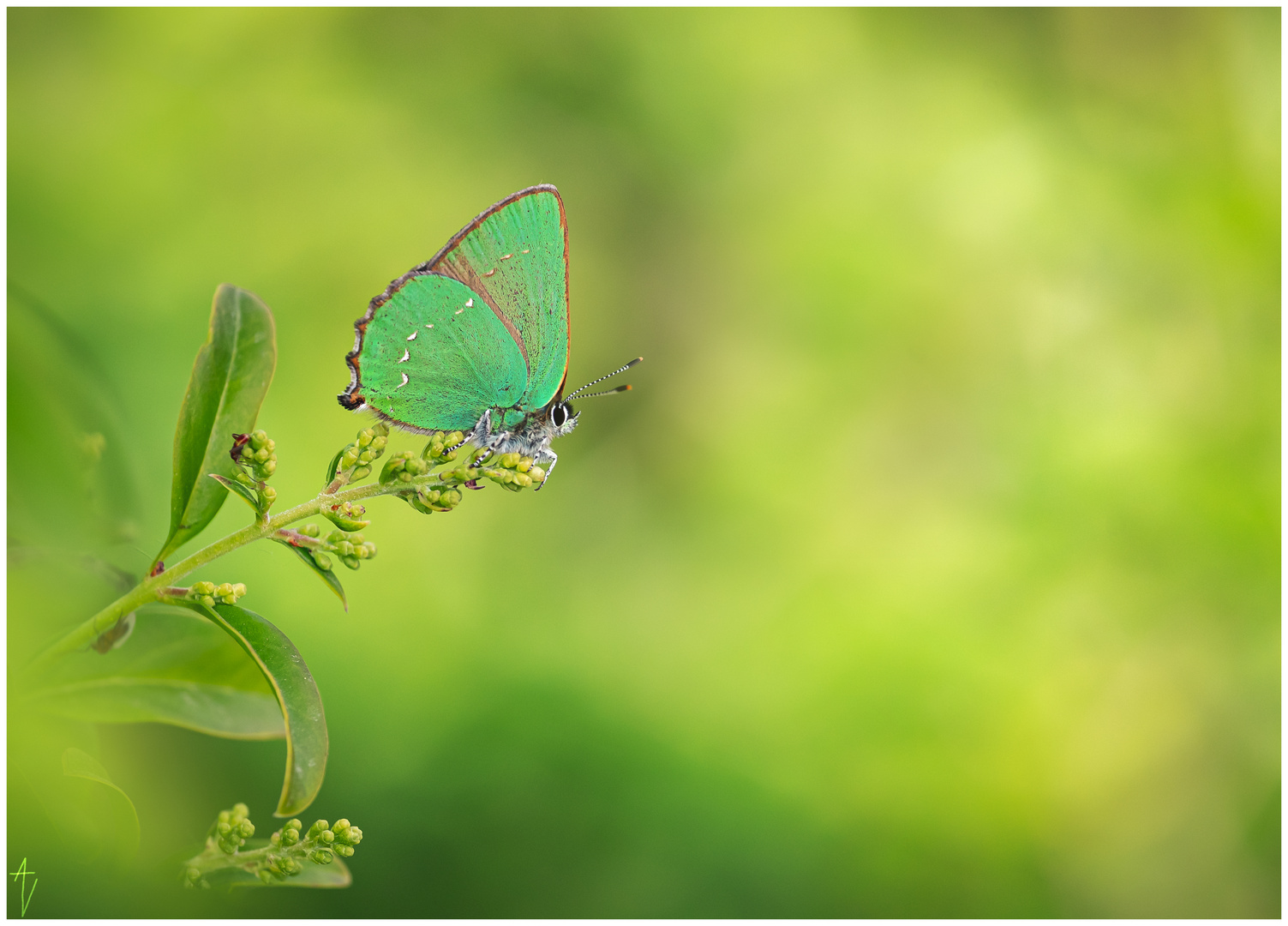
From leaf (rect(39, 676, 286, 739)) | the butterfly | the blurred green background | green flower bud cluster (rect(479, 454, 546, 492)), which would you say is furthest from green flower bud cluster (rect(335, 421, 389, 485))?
the blurred green background

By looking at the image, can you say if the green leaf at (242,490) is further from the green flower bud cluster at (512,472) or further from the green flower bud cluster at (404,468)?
the green flower bud cluster at (512,472)

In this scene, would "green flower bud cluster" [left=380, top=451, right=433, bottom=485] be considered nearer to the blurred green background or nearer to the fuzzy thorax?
the fuzzy thorax

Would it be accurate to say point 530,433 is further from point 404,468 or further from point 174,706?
point 174,706

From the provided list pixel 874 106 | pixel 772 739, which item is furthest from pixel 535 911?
pixel 874 106

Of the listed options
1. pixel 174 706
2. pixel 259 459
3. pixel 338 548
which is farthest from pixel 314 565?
pixel 174 706

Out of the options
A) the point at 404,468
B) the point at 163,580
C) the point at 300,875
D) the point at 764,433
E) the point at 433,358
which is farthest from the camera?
the point at 764,433

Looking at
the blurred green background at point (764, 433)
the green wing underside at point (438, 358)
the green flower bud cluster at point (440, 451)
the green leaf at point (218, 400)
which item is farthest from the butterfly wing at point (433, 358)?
the blurred green background at point (764, 433)
